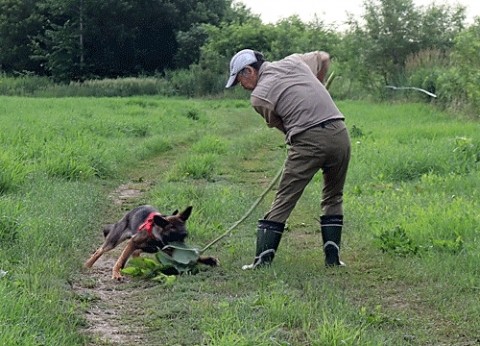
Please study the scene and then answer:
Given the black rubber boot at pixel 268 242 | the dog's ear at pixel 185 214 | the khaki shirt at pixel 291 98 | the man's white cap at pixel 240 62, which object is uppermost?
the man's white cap at pixel 240 62

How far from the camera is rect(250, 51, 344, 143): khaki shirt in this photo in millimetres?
6262

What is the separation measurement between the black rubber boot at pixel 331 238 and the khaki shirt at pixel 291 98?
88cm

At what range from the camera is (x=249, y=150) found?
49.2 feet

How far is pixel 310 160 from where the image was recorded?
20.7ft

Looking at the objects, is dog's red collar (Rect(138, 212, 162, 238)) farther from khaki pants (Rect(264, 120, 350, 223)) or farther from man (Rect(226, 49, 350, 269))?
khaki pants (Rect(264, 120, 350, 223))

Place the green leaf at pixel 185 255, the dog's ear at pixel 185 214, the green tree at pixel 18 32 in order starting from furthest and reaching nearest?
the green tree at pixel 18 32 < the dog's ear at pixel 185 214 < the green leaf at pixel 185 255

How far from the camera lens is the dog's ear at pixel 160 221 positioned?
6547 mm

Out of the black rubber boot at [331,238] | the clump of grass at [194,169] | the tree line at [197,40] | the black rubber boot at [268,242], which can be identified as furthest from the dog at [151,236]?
the tree line at [197,40]

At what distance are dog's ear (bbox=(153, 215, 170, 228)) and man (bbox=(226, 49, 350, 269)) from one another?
0.84 meters

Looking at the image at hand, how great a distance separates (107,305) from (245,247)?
6.52 feet

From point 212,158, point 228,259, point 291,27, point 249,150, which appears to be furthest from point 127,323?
point 291,27

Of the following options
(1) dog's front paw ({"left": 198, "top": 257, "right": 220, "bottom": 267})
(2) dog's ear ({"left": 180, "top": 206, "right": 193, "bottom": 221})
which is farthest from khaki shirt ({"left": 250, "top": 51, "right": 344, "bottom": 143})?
(1) dog's front paw ({"left": 198, "top": 257, "right": 220, "bottom": 267})

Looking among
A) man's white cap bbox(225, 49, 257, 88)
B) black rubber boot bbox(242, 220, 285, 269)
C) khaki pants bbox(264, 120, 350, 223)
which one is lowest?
black rubber boot bbox(242, 220, 285, 269)

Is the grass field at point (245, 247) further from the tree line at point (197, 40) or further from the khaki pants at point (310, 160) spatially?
the tree line at point (197, 40)
